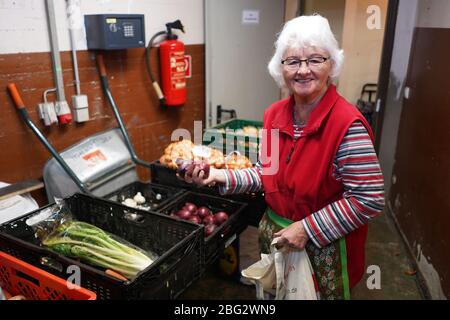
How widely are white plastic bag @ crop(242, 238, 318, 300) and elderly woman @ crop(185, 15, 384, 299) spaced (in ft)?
0.18

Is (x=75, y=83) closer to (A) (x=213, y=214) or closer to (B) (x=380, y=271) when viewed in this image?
(A) (x=213, y=214)

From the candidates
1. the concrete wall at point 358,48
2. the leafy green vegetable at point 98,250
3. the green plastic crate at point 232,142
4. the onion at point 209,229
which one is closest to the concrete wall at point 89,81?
the green plastic crate at point 232,142

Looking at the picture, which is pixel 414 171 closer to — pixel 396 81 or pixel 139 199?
pixel 396 81

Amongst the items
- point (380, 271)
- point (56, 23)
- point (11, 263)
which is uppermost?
point (56, 23)

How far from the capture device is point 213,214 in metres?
1.99

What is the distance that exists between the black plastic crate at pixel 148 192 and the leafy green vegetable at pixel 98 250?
1.97 ft

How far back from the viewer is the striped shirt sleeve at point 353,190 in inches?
47.8

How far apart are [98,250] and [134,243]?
253 mm

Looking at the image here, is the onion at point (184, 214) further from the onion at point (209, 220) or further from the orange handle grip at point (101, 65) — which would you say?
the orange handle grip at point (101, 65)

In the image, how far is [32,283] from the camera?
4.20 ft

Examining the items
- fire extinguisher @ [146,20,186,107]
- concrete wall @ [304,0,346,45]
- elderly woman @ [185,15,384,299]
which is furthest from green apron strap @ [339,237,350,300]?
concrete wall @ [304,0,346,45]

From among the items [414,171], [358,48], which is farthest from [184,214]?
[358,48]
